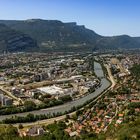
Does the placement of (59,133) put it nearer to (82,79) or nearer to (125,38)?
(82,79)

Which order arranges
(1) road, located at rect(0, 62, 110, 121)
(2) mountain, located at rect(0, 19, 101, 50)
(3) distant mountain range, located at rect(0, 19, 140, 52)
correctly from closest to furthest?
(1) road, located at rect(0, 62, 110, 121), (3) distant mountain range, located at rect(0, 19, 140, 52), (2) mountain, located at rect(0, 19, 101, 50)

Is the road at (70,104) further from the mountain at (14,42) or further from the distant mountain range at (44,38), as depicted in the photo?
the distant mountain range at (44,38)

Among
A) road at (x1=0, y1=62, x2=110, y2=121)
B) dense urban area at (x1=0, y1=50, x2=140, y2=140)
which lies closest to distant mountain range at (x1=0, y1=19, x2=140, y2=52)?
dense urban area at (x1=0, y1=50, x2=140, y2=140)

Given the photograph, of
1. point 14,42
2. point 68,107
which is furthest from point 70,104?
point 14,42

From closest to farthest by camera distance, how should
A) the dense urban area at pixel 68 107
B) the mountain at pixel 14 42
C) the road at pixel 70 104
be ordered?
the dense urban area at pixel 68 107, the road at pixel 70 104, the mountain at pixel 14 42

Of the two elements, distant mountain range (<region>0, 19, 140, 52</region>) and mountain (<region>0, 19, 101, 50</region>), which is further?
mountain (<region>0, 19, 101, 50</region>)

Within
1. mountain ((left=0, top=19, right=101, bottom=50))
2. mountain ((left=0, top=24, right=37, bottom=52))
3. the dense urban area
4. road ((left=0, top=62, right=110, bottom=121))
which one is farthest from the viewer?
mountain ((left=0, top=19, right=101, bottom=50))

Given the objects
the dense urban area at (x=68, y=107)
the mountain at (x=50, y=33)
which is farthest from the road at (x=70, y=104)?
the mountain at (x=50, y=33)

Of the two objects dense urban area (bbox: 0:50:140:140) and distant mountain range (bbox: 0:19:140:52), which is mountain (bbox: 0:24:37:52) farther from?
dense urban area (bbox: 0:50:140:140)

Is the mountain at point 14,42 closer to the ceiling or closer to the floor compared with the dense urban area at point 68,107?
closer to the ceiling
